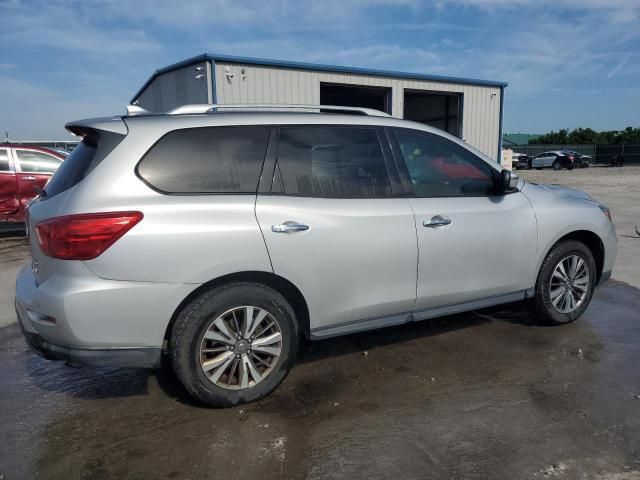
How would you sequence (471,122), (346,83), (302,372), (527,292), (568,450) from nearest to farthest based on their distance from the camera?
(568,450), (302,372), (527,292), (346,83), (471,122)

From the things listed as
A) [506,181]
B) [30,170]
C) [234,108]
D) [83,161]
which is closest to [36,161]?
[30,170]

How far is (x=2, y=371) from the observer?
3.93 meters

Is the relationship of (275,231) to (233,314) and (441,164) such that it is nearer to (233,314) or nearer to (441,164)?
(233,314)

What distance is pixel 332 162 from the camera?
349 cm

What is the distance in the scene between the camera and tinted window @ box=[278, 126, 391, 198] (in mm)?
3334

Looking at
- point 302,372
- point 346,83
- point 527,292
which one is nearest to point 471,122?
point 346,83

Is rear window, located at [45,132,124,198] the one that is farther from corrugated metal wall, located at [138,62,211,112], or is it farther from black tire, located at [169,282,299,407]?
corrugated metal wall, located at [138,62,211,112]

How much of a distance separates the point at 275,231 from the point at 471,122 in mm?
17764

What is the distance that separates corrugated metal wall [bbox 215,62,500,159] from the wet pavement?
1051 cm

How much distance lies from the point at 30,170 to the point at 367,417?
9.12 m

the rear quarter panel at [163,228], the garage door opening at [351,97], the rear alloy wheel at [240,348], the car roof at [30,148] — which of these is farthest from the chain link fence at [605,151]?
the rear quarter panel at [163,228]

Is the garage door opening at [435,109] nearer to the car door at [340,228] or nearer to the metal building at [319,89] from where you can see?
the metal building at [319,89]

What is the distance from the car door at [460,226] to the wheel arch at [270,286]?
88 cm

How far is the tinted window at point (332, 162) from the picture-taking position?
3334mm
